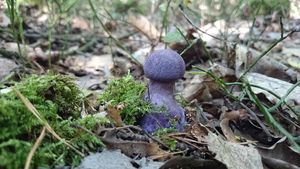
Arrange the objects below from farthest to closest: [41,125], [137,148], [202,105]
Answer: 1. [202,105]
2. [137,148]
3. [41,125]

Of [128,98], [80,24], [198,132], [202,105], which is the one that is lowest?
[80,24]

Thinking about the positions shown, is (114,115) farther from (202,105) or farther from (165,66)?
(202,105)

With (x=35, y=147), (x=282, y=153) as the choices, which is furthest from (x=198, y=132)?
(x=35, y=147)

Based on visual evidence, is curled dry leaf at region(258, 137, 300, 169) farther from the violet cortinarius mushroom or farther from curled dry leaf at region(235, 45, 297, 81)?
curled dry leaf at region(235, 45, 297, 81)

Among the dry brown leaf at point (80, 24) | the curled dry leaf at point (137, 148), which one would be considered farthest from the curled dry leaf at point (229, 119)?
the dry brown leaf at point (80, 24)

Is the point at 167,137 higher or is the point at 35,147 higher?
the point at 35,147

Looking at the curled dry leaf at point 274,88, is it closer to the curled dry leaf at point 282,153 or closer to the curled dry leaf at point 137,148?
the curled dry leaf at point 282,153
